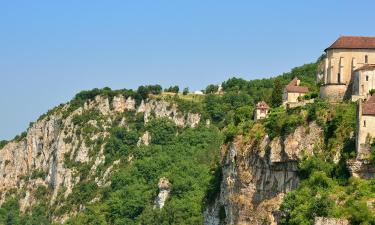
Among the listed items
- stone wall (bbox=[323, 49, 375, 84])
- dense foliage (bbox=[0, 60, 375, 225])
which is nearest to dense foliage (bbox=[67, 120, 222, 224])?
dense foliage (bbox=[0, 60, 375, 225])

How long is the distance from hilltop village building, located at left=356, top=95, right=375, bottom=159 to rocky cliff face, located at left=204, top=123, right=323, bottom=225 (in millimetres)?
5414

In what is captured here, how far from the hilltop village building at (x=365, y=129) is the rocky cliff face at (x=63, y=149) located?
90056 mm

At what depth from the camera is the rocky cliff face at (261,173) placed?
237 ft

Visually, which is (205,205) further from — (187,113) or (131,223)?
(187,113)

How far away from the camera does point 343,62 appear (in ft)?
260

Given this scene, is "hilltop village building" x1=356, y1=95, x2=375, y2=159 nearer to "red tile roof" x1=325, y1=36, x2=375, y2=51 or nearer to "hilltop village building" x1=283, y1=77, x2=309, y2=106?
"red tile roof" x1=325, y1=36, x2=375, y2=51

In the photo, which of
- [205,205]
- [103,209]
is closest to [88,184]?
[103,209]

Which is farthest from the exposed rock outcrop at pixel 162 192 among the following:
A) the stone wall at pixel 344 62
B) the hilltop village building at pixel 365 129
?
the hilltop village building at pixel 365 129

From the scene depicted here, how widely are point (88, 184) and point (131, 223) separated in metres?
26.5

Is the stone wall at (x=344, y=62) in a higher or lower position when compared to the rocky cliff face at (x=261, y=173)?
higher

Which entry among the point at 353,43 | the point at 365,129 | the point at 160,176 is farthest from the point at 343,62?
the point at 160,176

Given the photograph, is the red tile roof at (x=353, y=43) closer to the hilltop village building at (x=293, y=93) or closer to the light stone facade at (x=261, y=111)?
the hilltop village building at (x=293, y=93)

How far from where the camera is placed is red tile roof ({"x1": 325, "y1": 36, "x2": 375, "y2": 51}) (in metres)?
79.8

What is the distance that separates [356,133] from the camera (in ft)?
220
